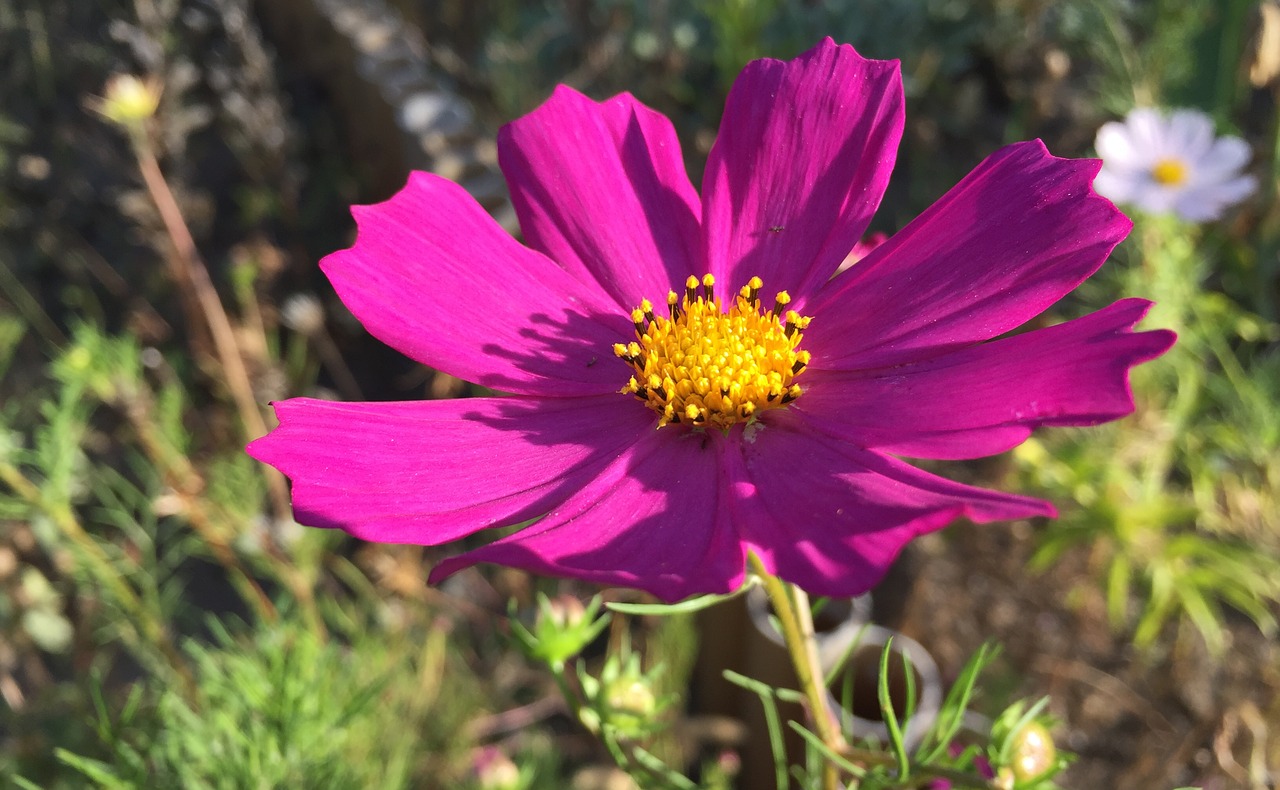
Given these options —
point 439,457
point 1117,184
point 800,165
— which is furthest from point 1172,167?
point 439,457

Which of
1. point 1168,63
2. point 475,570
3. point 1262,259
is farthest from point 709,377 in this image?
point 1262,259

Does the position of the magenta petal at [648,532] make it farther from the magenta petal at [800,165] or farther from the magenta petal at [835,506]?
the magenta petal at [800,165]

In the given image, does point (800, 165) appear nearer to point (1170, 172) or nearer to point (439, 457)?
point (439, 457)

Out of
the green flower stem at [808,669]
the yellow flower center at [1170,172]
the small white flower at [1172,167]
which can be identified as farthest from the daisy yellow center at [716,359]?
the yellow flower center at [1170,172]

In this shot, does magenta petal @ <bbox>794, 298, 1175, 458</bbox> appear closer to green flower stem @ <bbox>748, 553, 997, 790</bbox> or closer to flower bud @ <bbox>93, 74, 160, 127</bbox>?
green flower stem @ <bbox>748, 553, 997, 790</bbox>

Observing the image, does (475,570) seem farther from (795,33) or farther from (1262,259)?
(1262,259)

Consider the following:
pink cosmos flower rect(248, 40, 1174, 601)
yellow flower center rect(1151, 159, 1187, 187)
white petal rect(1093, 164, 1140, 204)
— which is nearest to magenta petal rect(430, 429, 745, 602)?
pink cosmos flower rect(248, 40, 1174, 601)
